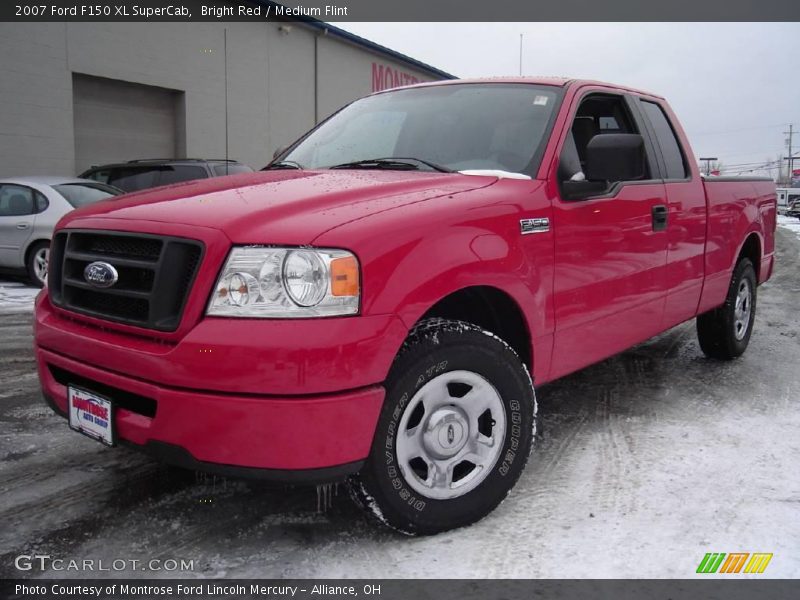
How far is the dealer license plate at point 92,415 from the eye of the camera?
246 cm

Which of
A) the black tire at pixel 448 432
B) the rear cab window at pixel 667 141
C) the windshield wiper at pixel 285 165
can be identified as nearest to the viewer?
the black tire at pixel 448 432

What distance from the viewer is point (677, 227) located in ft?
13.5

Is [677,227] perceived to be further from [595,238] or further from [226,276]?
[226,276]

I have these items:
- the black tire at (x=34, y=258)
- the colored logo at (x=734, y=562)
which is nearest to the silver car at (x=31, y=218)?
the black tire at (x=34, y=258)

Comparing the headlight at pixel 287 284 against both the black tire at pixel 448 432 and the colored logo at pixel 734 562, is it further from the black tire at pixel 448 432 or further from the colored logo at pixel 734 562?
the colored logo at pixel 734 562

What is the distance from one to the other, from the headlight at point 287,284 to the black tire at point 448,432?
35 centimetres

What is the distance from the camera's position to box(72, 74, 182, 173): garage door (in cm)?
1416

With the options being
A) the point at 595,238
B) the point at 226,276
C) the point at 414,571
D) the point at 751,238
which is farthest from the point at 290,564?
the point at 751,238

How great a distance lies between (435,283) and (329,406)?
577mm

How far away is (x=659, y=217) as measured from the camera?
388 cm

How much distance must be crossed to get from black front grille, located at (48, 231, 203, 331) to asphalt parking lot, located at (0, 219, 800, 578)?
838mm

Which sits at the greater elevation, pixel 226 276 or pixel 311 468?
pixel 226 276

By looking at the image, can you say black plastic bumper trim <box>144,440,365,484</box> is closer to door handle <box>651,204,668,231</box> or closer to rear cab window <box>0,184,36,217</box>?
door handle <box>651,204,668,231</box>

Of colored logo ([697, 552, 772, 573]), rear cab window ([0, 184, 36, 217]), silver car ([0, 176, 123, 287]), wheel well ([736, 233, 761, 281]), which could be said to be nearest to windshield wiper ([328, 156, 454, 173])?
colored logo ([697, 552, 772, 573])
